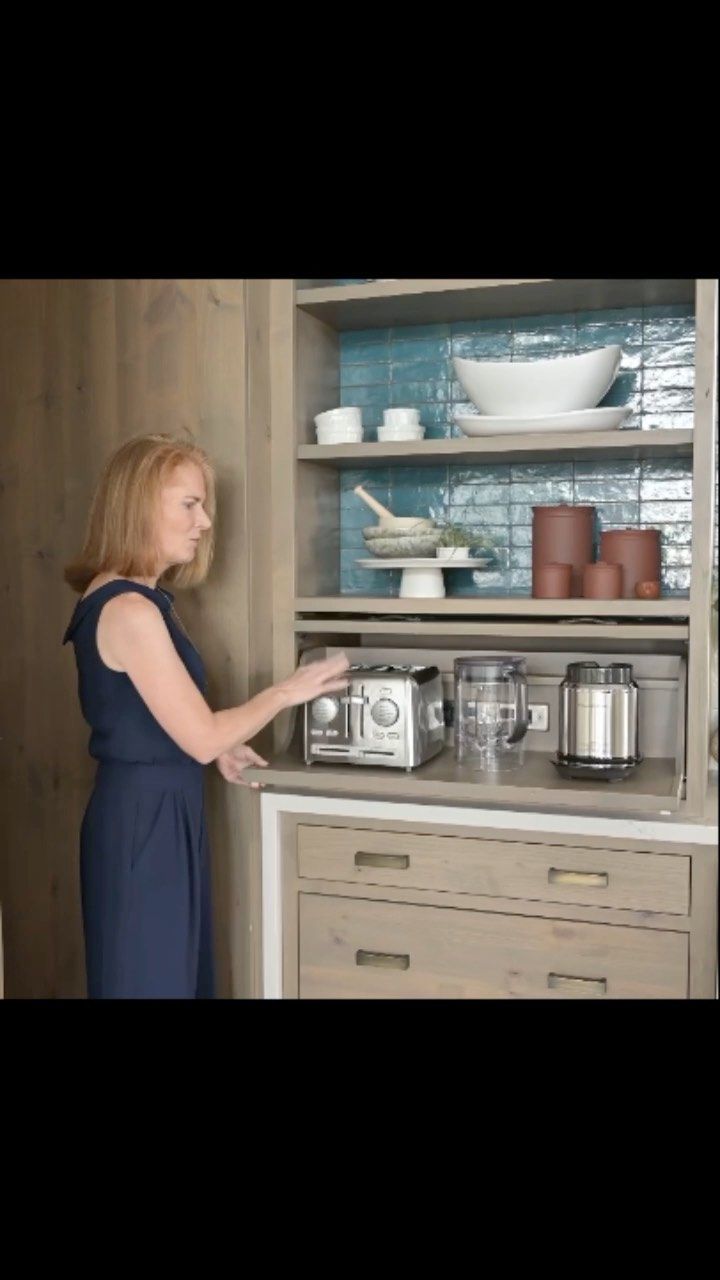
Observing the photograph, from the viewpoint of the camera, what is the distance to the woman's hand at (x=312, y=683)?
204 cm

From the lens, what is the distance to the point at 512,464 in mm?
2553

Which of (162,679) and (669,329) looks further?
(669,329)

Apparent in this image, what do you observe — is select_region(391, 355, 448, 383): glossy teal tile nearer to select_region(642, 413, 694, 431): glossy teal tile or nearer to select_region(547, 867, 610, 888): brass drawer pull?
select_region(642, 413, 694, 431): glossy teal tile

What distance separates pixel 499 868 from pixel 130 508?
954 mm

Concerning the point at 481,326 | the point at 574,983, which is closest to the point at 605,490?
the point at 481,326

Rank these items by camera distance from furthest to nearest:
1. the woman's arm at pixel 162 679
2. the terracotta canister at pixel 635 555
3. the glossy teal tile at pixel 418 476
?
the glossy teal tile at pixel 418 476
the terracotta canister at pixel 635 555
the woman's arm at pixel 162 679

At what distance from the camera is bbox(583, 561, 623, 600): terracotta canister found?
2.20 metres

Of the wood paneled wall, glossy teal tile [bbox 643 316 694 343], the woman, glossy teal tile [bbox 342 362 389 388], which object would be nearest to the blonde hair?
the woman

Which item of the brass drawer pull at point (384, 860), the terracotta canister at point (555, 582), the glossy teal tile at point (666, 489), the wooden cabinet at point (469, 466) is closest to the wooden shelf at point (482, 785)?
the wooden cabinet at point (469, 466)

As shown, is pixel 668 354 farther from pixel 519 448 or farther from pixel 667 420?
pixel 519 448

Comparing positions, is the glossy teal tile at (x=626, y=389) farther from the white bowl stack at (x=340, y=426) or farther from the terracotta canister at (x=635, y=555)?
the white bowl stack at (x=340, y=426)

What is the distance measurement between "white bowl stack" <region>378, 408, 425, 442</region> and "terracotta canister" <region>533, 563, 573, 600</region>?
0.41m

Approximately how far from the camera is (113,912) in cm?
202

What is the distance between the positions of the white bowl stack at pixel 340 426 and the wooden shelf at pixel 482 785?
676 mm
